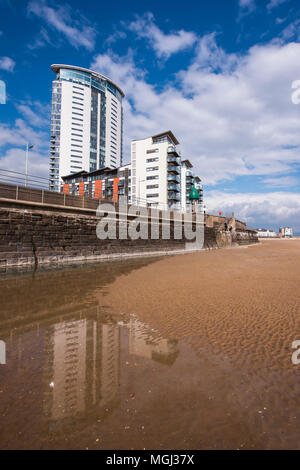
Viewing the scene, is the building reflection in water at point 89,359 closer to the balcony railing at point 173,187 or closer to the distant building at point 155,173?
the distant building at point 155,173

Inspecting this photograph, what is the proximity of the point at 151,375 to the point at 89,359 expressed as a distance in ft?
3.35

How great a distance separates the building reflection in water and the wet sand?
0.05 feet

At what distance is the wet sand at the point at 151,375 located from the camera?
6.32 feet

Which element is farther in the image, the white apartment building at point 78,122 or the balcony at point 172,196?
the white apartment building at point 78,122

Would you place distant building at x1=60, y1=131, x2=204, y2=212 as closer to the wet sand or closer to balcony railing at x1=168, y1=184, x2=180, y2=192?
balcony railing at x1=168, y1=184, x2=180, y2=192

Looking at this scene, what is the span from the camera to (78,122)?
334 ft

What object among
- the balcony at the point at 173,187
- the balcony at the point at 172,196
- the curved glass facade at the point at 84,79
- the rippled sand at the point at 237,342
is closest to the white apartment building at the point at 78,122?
the curved glass facade at the point at 84,79

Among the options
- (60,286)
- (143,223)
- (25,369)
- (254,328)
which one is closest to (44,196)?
(60,286)

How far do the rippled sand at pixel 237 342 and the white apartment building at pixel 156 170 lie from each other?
52342mm

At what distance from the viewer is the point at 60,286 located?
26.7 feet

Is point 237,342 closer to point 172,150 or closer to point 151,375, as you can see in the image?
point 151,375

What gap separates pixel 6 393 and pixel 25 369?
502 millimetres

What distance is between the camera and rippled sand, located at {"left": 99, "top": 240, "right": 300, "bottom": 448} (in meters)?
1.99
